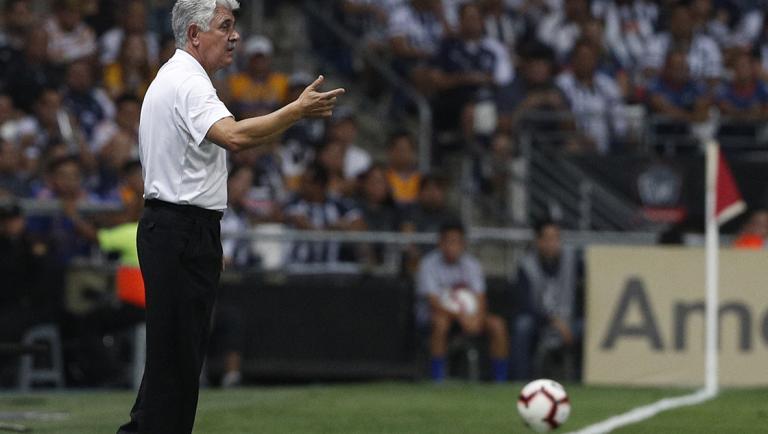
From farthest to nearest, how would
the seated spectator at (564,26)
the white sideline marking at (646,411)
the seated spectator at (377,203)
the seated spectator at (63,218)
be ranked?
the seated spectator at (564,26)
the seated spectator at (377,203)
the seated spectator at (63,218)
the white sideline marking at (646,411)

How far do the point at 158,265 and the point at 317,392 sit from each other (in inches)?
283

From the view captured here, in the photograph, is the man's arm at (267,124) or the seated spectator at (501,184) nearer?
the man's arm at (267,124)

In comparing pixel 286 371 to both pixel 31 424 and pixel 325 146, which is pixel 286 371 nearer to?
pixel 325 146

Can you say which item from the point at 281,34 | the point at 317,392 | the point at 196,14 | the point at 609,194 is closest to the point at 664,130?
the point at 609,194

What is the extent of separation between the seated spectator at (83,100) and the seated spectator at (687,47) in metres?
8.00

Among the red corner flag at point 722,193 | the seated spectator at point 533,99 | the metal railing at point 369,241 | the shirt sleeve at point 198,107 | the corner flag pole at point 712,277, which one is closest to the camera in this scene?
the shirt sleeve at point 198,107

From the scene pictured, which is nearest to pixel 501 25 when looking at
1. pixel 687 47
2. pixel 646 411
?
pixel 687 47

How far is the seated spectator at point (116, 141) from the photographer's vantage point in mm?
17547

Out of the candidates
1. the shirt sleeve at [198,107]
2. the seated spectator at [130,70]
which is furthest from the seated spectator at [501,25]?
the shirt sleeve at [198,107]

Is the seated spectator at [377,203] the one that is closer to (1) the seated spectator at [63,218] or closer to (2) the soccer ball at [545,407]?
(1) the seated spectator at [63,218]

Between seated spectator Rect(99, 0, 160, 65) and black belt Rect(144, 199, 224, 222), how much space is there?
11.9 meters

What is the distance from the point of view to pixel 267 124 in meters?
7.30

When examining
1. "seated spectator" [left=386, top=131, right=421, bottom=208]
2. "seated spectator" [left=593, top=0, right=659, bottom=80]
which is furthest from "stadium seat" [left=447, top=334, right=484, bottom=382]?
"seated spectator" [left=593, top=0, right=659, bottom=80]

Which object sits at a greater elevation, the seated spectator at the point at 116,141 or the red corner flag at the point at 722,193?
the seated spectator at the point at 116,141
